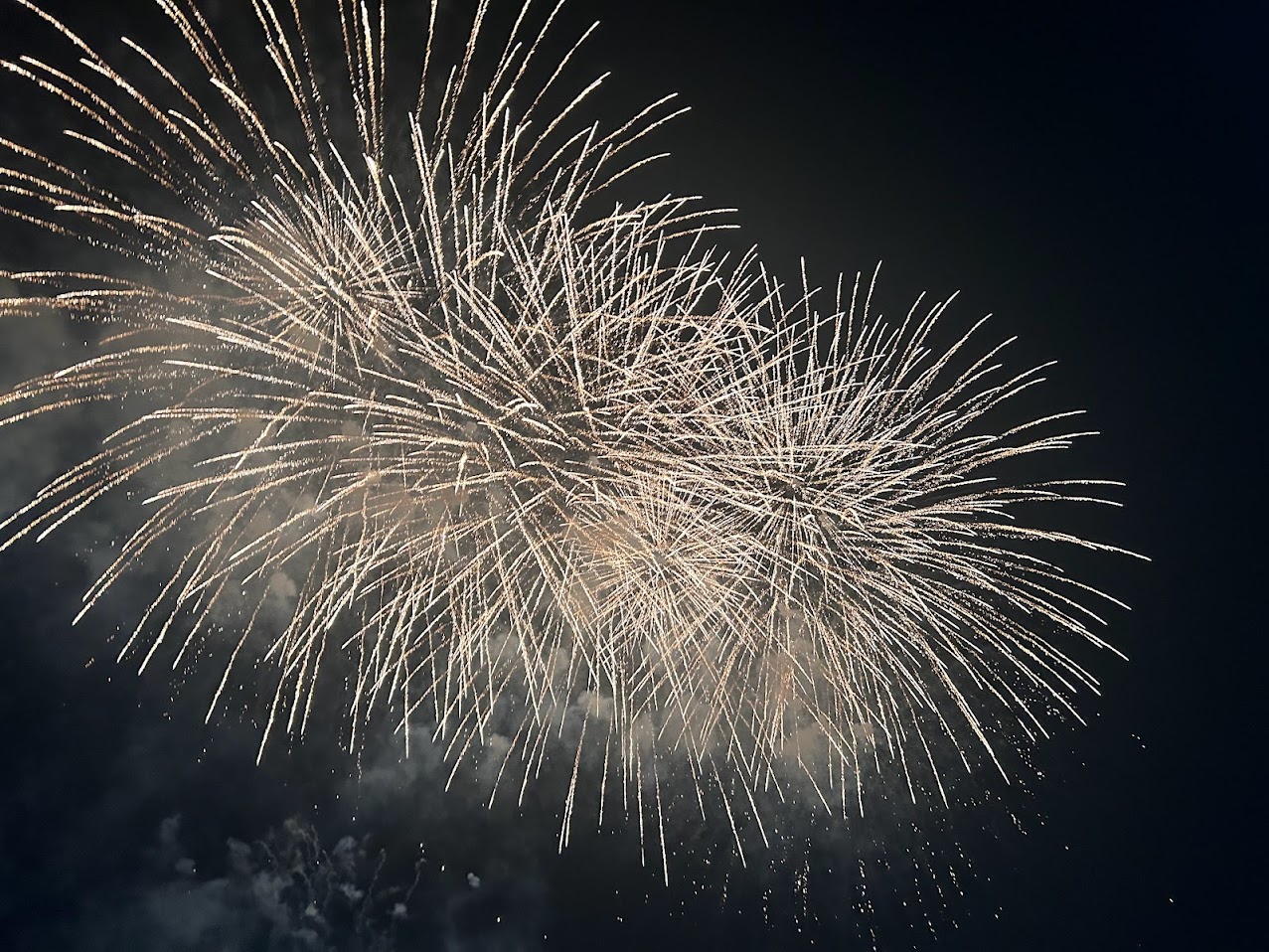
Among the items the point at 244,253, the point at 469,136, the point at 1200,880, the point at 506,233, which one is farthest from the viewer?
the point at 1200,880

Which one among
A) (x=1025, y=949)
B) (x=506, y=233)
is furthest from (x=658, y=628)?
(x=1025, y=949)

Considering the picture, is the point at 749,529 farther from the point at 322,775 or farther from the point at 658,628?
the point at 322,775

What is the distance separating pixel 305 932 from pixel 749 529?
9836 millimetres

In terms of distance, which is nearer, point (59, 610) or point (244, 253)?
point (244, 253)

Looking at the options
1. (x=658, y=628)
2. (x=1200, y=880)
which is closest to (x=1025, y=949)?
(x=1200, y=880)

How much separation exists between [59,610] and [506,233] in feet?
26.7

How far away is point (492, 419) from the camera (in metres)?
6.84

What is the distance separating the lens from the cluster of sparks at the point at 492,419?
689 cm

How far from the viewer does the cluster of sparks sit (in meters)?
6.89

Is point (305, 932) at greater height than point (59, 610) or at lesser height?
lesser

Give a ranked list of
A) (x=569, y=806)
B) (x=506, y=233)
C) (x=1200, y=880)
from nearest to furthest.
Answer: (x=506, y=233) → (x=569, y=806) → (x=1200, y=880)

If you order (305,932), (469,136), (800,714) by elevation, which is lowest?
(305,932)

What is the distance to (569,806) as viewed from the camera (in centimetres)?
1169

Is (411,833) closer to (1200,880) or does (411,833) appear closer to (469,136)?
(469,136)
